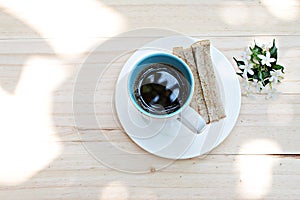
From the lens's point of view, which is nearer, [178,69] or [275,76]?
[178,69]

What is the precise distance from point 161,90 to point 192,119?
0.30 feet

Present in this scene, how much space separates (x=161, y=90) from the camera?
0.94 metres

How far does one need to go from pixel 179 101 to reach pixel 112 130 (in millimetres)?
206

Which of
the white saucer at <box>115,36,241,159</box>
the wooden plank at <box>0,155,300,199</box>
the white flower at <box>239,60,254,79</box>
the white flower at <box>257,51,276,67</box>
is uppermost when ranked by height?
the white flower at <box>257,51,276,67</box>

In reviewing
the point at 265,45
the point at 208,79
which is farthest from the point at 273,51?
the point at 208,79

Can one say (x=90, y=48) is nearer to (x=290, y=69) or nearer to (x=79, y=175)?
(x=79, y=175)

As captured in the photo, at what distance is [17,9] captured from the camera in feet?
3.76

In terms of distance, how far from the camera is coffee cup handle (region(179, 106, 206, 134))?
0.94 m

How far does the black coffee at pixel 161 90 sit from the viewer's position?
36.7 inches

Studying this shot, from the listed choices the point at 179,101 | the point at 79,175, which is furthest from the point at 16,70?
the point at 179,101

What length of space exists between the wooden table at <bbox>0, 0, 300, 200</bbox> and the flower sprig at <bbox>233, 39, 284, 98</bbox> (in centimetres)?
3

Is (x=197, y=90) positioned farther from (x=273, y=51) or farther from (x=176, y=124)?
(x=273, y=51)

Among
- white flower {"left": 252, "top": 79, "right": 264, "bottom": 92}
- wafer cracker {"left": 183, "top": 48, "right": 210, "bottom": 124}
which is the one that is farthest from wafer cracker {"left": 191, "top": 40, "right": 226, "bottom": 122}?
white flower {"left": 252, "top": 79, "right": 264, "bottom": 92}

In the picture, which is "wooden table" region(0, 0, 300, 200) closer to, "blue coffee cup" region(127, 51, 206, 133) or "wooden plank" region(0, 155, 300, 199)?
"wooden plank" region(0, 155, 300, 199)
